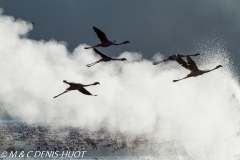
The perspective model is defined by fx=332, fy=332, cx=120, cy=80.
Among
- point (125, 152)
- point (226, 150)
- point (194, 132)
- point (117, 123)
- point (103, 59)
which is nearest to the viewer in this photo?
point (103, 59)

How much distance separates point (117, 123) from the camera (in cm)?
12800

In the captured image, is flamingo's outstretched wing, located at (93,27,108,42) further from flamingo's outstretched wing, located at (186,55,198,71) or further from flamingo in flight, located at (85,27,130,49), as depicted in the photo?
flamingo's outstretched wing, located at (186,55,198,71)

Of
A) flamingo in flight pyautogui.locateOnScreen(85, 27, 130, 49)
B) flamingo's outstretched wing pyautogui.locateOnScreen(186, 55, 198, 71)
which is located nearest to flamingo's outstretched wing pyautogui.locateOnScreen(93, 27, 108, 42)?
flamingo in flight pyautogui.locateOnScreen(85, 27, 130, 49)

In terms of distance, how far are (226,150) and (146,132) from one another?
45.0 m

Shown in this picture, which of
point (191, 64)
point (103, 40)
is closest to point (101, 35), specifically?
point (103, 40)

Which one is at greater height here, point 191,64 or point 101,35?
point 101,35

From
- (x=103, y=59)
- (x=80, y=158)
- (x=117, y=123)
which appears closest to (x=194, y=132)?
(x=80, y=158)

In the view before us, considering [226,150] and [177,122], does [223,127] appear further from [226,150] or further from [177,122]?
[177,122]

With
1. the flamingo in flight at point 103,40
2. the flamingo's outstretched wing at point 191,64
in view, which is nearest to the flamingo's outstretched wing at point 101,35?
the flamingo in flight at point 103,40

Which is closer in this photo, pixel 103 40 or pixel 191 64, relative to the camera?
pixel 191 64

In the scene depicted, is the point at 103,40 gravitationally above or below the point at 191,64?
above

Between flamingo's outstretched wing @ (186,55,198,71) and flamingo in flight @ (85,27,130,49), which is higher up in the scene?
flamingo in flight @ (85,27,130,49)

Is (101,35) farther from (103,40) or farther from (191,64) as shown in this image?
(191,64)

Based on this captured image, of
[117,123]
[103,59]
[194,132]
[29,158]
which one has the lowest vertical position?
[103,59]
